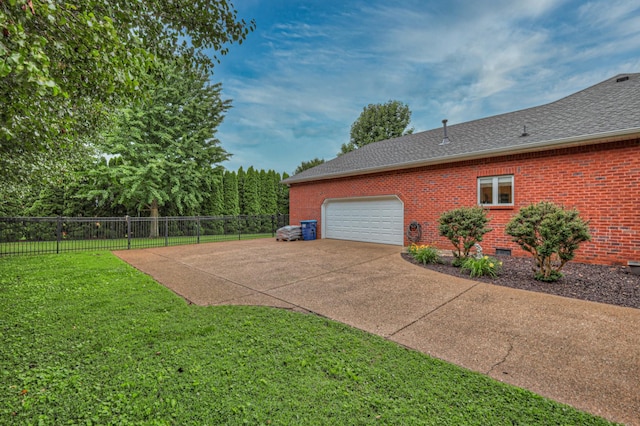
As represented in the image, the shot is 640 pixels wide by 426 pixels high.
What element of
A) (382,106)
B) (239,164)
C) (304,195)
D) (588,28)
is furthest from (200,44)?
(382,106)

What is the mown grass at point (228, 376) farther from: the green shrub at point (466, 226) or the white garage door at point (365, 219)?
the white garage door at point (365, 219)

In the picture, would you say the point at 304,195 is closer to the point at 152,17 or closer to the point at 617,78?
the point at 152,17

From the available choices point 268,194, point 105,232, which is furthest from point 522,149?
point 105,232

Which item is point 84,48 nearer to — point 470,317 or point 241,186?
point 470,317

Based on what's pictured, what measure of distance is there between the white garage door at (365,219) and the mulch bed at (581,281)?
137 inches

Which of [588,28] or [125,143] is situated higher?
[588,28]

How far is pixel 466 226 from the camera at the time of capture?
6.06m

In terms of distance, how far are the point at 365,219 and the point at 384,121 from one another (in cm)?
2012

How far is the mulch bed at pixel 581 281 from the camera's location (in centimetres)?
425

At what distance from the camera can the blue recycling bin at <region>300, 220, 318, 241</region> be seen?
12.3 meters

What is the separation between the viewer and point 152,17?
375 cm

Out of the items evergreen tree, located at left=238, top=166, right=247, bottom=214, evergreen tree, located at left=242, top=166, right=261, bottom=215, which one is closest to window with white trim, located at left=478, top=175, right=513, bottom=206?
evergreen tree, located at left=242, top=166, right=261, bottom=215

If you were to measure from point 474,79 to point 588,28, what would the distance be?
16.5 feet

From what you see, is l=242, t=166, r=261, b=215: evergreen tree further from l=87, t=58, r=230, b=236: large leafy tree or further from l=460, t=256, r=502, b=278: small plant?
l=460, t=256, r=502, b=278: small plant
